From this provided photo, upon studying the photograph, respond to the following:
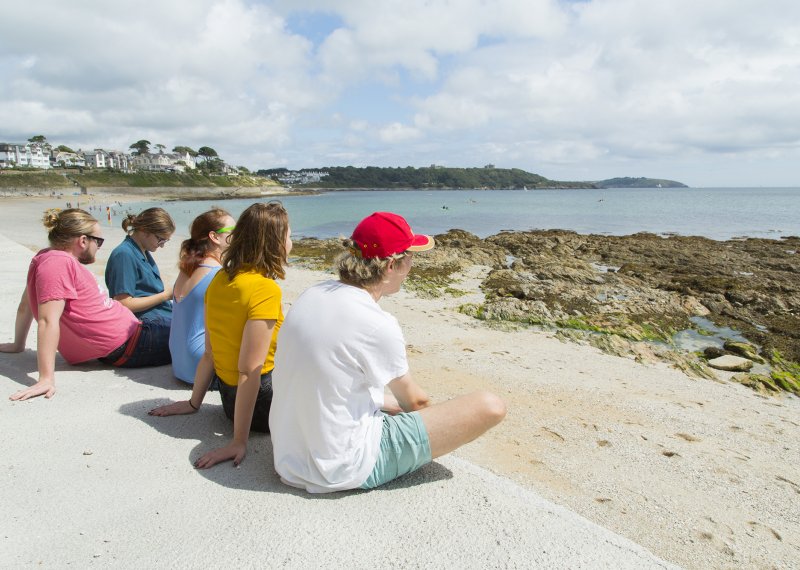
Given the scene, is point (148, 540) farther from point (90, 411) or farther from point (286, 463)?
point (90, 411)

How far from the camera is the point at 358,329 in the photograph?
223 centimetres

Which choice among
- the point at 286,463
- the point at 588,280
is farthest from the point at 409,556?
the point at 588,280

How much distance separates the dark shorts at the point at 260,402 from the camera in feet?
10.1

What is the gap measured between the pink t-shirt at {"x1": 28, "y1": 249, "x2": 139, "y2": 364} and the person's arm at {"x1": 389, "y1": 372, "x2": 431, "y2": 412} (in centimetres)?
272

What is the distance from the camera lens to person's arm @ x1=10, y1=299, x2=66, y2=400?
356 centimetres

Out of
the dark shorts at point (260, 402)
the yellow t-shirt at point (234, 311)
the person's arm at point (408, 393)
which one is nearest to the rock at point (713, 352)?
the person's arm at point (408, 393)

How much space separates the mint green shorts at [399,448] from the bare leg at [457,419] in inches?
1.8

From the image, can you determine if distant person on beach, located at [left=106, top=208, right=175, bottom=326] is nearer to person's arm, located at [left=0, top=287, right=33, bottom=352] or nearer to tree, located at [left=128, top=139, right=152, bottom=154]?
person's arm, located at [left=0, top=287, right=33, bottom=352]

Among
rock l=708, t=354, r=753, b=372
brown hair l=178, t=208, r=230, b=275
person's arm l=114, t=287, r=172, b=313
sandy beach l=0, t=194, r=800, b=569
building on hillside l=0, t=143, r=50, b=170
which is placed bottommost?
rock l=708, t=354, r=753, b=372

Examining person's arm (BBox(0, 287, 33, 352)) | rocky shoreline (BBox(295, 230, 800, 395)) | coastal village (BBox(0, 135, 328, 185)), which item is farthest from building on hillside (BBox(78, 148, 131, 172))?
person's arm (BBox(0, 287, 33, 352))

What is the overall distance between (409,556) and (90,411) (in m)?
2.61

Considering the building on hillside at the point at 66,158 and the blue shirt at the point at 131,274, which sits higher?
the building on hillside at the point at 66,158

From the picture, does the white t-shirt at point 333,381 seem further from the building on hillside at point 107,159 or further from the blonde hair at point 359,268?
the building on hillside at point 107,159

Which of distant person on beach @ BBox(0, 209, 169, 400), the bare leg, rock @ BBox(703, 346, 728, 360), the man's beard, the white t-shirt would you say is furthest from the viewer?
rock @ BBox(703, 346, 728, 360)
